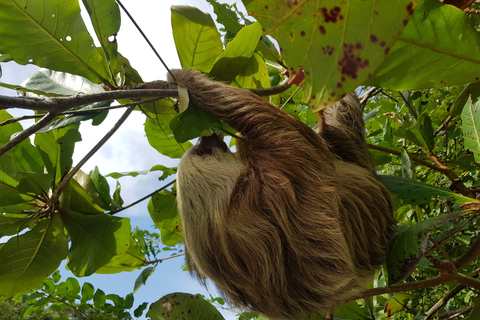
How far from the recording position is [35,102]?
108cm

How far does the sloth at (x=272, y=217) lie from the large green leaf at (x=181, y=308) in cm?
27

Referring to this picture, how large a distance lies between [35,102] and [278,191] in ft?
4.02

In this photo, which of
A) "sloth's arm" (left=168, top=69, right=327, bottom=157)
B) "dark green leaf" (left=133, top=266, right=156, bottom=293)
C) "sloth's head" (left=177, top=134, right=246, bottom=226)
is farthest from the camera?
"dark green leaf" (left=133, top=266, right=156, bottom=293)

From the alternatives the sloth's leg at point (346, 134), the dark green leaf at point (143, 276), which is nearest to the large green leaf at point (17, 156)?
A: the dark green leaf at point (143, 276)

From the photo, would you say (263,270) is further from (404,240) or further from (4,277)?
(4,277)

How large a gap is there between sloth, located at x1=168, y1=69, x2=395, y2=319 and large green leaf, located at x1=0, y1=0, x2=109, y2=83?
0.43 metres

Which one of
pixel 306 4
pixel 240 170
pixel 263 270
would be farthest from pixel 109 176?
pixel 306 4

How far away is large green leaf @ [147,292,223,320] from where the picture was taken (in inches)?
92.0

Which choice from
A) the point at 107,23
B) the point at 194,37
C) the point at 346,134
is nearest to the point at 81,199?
the point at 107,23

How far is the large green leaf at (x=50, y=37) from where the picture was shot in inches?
64.3

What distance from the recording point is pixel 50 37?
5.63 ft

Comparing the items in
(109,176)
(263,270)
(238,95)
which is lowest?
(263,270)

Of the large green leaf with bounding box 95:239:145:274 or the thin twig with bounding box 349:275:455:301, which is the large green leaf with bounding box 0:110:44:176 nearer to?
the large green leaf with bounding box 95:239:145:274

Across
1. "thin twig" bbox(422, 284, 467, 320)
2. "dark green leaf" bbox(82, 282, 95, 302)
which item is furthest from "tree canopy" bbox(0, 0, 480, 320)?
"dark green leaf" bbox(82, 282, 95, 302)
